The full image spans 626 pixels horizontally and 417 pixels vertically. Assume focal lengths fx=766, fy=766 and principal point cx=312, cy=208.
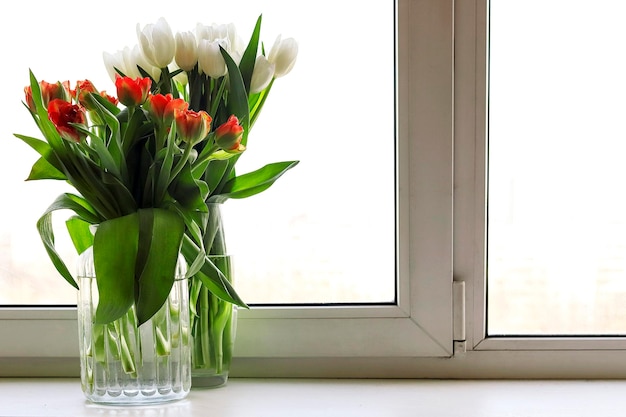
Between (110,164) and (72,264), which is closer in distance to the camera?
(110,164)

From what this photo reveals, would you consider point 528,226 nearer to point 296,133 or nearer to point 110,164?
point 296,133

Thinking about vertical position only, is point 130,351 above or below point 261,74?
below

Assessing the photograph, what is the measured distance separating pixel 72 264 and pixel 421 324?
54 centimetres

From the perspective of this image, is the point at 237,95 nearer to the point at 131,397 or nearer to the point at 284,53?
the point at 284,53

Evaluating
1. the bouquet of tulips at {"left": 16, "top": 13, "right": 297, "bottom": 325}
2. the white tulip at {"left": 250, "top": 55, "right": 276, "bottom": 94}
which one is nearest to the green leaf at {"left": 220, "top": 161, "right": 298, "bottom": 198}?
the bouquet of tulips at {"left": 16, "top": 13, "right": 297, "bottom": 325}

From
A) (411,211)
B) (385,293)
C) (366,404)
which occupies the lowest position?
(366,404)

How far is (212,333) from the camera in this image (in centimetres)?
102

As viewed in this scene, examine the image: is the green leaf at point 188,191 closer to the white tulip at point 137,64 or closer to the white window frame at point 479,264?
the white tulip at point 137,64

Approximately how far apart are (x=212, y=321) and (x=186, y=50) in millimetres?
354

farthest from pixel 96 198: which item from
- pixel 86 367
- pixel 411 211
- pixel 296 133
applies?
pixel 411 211

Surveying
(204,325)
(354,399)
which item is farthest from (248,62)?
(354,399)

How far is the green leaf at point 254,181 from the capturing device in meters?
1.00

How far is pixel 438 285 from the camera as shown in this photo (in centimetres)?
109

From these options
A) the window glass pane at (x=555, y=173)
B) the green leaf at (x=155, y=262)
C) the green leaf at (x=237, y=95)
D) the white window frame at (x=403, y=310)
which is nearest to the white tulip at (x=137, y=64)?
the green leaf at (x=237, y=95)
